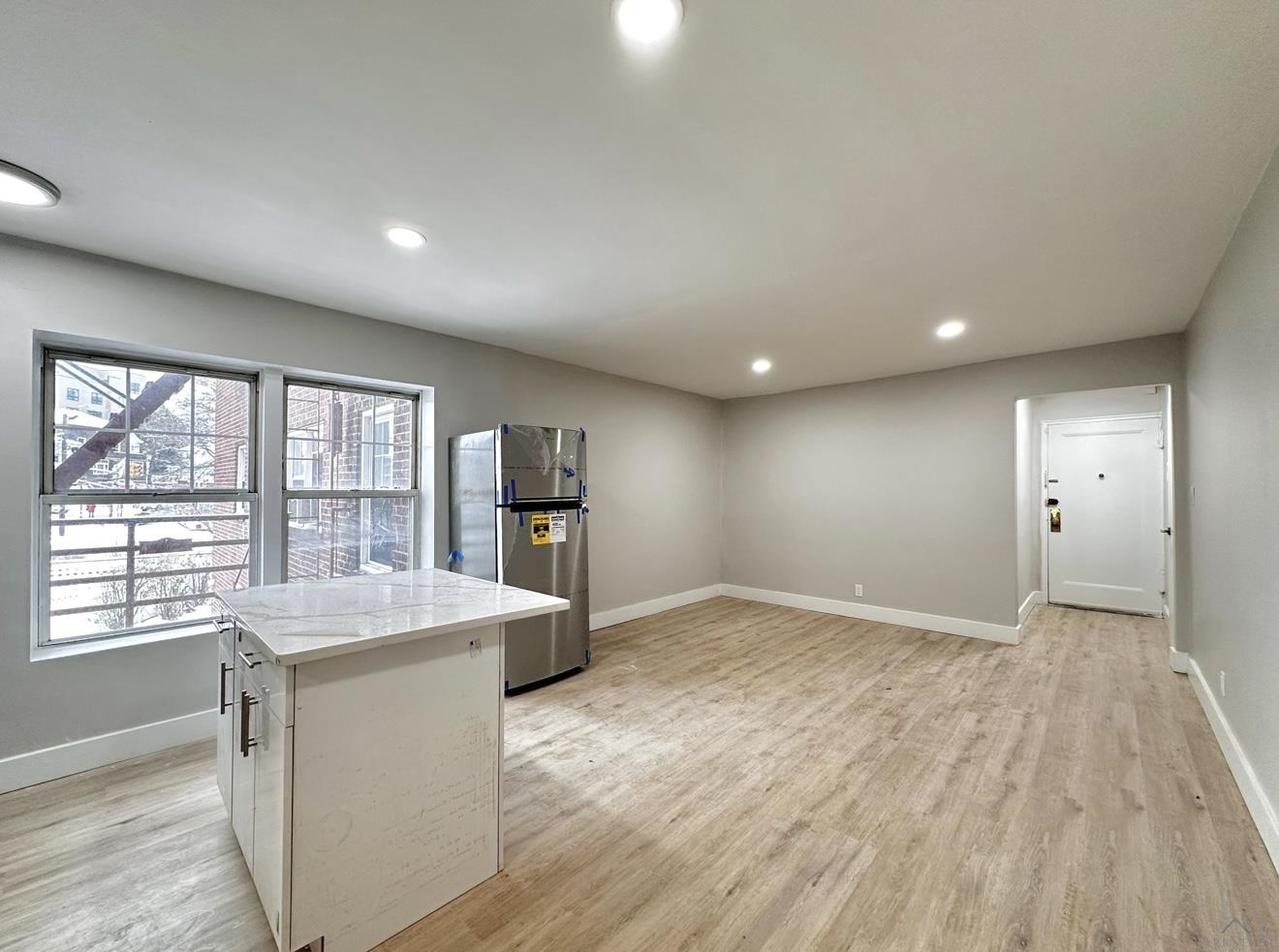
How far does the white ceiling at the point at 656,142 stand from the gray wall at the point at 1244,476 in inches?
9.0

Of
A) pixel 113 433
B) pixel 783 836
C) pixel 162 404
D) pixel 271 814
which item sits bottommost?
pixel 783 836

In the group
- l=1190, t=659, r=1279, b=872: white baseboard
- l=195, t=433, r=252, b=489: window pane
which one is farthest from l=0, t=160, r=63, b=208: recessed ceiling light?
l=1190, t=659, r=1279, b=872: white baseboard

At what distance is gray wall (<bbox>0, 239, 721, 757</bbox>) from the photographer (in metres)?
2.38

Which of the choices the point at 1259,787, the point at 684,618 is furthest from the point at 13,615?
the point at 1259,787

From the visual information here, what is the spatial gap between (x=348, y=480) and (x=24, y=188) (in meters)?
1.98

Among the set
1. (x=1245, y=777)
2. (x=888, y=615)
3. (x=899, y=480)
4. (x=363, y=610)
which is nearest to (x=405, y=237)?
(x=363, y=610)

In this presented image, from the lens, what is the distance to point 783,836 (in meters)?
2.05

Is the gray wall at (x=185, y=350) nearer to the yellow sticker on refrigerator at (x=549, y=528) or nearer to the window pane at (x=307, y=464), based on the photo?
the window pane at (x=307, y=464)

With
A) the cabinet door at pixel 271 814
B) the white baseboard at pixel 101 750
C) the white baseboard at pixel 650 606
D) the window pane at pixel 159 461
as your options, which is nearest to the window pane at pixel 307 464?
the window pane at pixel 159 461

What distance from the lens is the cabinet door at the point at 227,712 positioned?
196 centimetres

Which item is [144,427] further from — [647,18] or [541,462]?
A: [647,18]

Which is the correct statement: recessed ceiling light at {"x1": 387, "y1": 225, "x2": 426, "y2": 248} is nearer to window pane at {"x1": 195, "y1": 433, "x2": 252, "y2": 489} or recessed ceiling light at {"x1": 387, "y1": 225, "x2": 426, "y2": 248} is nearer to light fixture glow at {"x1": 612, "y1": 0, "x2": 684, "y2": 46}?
light fixture glow at {"x1": 612, "y1": 0, "x2": 684, "y2": 46}

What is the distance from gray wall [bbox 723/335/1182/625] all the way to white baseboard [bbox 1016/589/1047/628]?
537 millimetres

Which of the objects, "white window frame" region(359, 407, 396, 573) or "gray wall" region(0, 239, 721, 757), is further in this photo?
"white window frame" region(359, 407, 396, 573)
